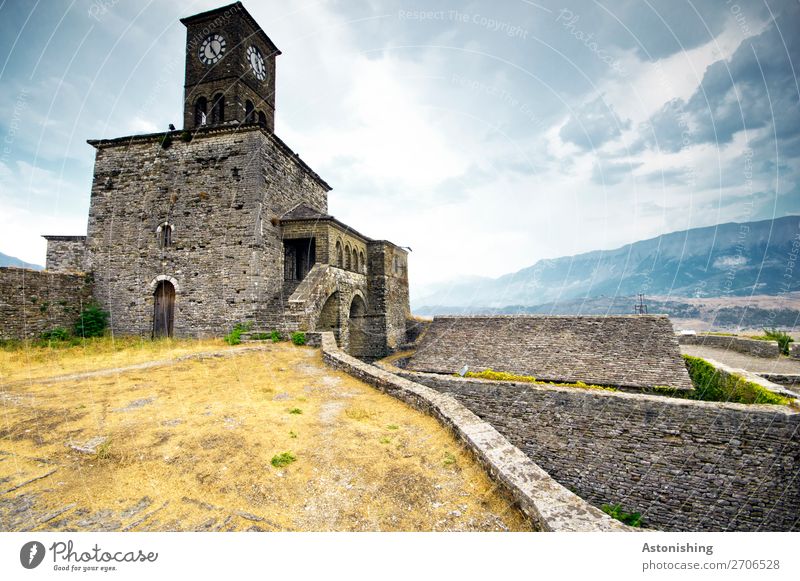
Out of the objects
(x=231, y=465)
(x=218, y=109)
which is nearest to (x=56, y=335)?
(x=218, y=109)

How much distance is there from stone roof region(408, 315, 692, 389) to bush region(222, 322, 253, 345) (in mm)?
8400

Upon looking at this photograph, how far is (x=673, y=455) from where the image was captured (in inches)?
369

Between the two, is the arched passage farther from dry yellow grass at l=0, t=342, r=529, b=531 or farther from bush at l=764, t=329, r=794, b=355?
bush at l=764, t=329, r=794, b=355

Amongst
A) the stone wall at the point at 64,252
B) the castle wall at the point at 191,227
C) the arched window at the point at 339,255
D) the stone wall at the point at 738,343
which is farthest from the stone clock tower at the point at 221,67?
the stone wall at the point at 738,343

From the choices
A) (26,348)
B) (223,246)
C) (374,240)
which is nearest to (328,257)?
(223,246)

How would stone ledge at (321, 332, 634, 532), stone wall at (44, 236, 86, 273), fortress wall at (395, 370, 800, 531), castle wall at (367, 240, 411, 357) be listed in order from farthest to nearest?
castle wall at (367, 240, 411, 357)
stone wall at (44, 236, 86, 273)
fortress wall at (395, 370, 800, 531)
stone ledge at (321, 332, 634, 532)

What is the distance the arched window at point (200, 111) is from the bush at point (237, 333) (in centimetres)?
1205

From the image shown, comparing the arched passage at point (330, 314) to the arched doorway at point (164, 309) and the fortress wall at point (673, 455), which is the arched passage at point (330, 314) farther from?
the fortress wall at point (673, 455)

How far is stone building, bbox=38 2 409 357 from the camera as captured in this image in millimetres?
16578

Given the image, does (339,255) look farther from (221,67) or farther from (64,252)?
(64,252)

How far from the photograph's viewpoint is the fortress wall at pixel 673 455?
331 inches

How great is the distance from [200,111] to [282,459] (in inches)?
856

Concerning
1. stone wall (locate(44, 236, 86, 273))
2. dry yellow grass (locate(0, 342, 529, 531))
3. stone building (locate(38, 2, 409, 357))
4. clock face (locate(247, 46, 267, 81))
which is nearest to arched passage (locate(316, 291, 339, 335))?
stone building (locate(38, 2, 409, 357))

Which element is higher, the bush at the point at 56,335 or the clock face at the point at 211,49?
the clock face at the point at 211,49
